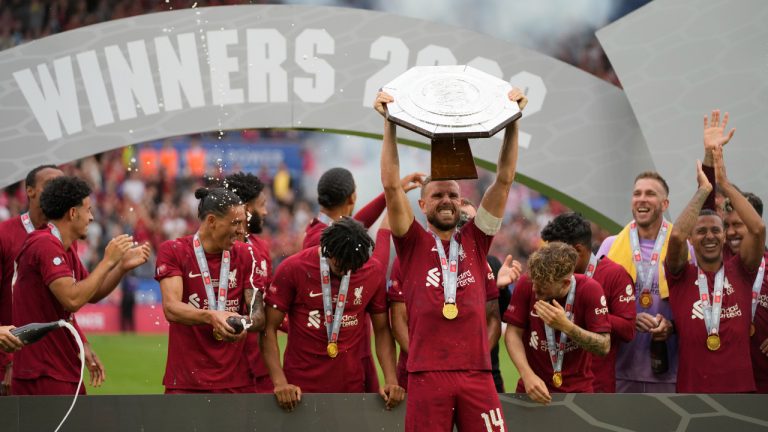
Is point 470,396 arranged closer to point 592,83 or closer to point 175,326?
point 175,326

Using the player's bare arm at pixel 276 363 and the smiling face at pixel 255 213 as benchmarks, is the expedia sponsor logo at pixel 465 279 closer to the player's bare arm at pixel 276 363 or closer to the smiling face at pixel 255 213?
the player's bare arm at pixel 276 363

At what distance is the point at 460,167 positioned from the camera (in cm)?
509

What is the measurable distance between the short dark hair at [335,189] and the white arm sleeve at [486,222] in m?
1.68

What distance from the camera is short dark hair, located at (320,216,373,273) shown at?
5887 mm

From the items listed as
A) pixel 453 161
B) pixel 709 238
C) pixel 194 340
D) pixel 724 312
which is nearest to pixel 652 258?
pixel 709 238

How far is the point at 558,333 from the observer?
20.3 ft

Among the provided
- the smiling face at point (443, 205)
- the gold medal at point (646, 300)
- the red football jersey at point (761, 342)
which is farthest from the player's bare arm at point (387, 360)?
the red football jersey at point (761, 342)

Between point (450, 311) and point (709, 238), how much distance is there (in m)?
2.22

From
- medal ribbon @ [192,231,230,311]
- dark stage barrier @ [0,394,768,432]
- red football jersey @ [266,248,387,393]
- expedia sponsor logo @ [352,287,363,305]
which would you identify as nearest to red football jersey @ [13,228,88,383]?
dark stage barrier @ [0,394,768,432]

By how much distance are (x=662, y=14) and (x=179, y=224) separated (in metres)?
13.5

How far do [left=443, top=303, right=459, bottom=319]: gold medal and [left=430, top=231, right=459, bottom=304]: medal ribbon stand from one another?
0.07ft

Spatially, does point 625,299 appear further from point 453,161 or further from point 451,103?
point 451,103

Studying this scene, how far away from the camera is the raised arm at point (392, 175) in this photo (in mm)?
5090

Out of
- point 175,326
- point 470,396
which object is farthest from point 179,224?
point 470,396
